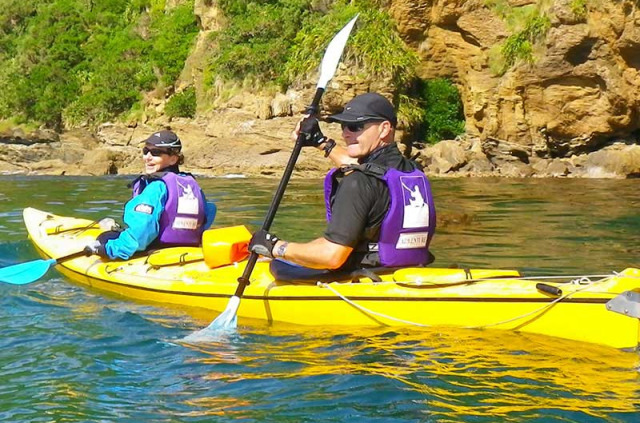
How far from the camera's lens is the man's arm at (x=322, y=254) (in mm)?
4262

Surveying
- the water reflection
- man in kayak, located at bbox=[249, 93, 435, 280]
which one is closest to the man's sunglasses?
man in kayak, located at bbox=[249, 93, 435, 280]

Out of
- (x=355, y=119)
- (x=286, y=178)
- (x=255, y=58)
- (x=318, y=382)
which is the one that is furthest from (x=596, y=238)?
(x=255, y=58)

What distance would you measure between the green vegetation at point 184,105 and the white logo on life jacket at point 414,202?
20907mm

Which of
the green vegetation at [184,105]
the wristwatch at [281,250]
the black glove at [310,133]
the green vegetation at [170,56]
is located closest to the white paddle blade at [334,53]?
the black glove at [310,133]

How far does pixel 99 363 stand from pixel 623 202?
9214mm

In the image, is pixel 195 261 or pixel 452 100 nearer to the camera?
pixel 195 261

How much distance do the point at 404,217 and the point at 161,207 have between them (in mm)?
2135

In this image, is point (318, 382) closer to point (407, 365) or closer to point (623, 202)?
point (407, 365)

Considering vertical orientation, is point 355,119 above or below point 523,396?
above

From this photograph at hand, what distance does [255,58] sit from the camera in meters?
21.8

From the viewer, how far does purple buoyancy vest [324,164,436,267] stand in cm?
423

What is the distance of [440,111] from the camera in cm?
2019

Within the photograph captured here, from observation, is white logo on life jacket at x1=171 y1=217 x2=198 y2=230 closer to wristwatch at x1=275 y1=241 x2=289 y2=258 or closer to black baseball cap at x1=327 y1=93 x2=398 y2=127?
wristwatch at x1=275 y1=241 x2=289 y2=258

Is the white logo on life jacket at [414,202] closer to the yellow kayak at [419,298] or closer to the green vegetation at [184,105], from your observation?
the yellow kayak at [419,298]
